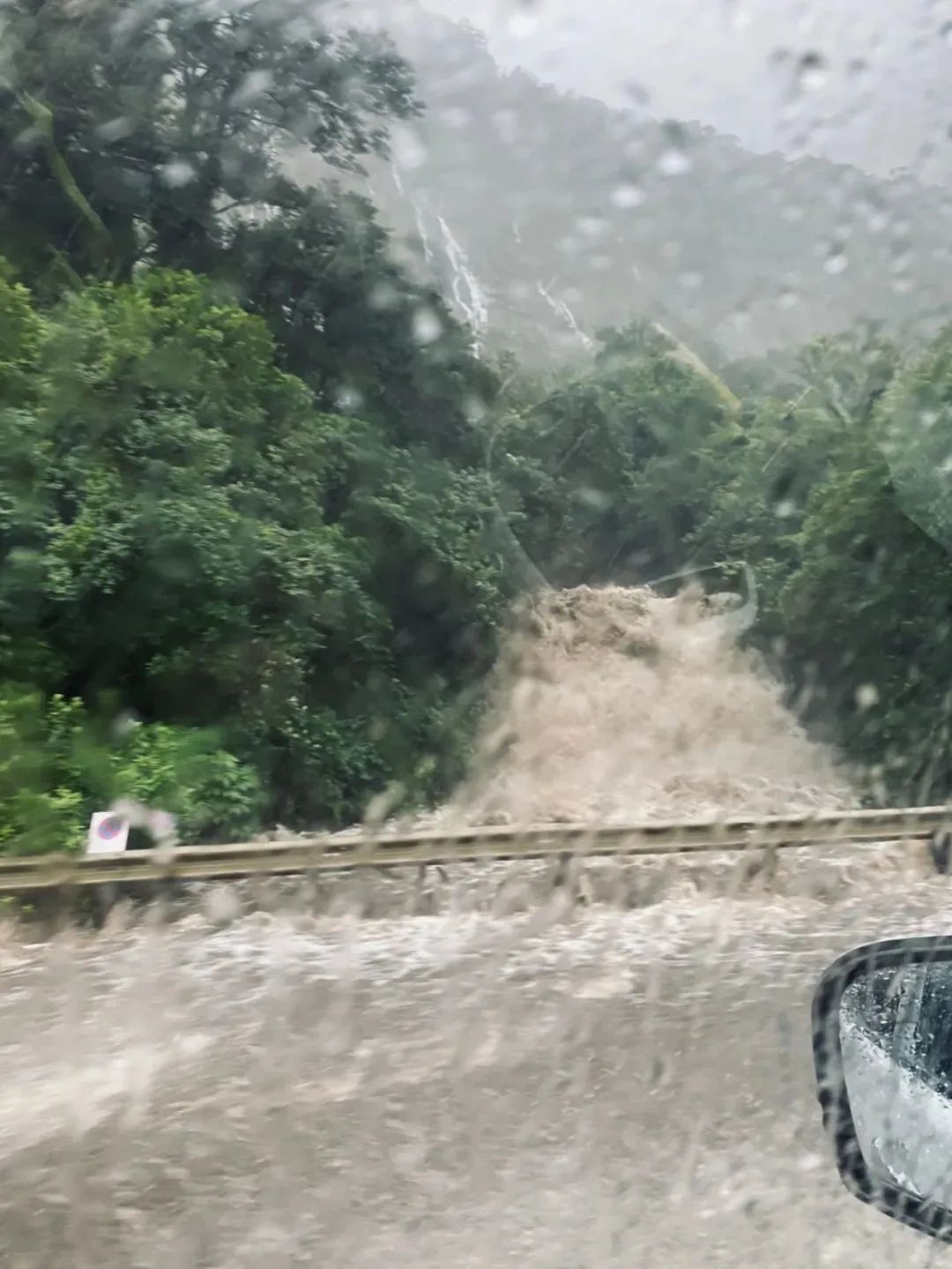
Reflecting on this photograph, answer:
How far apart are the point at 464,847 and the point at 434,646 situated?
109cm

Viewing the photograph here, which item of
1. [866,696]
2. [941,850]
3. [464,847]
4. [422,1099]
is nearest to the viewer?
[422,1099]

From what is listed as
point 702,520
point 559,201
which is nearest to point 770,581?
point 702,520

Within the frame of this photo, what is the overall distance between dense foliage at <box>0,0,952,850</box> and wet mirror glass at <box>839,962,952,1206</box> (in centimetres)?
248

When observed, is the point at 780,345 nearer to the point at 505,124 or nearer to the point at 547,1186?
the point at 505,124

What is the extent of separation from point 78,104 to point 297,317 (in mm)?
1308

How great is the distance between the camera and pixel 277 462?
5117 millimetres

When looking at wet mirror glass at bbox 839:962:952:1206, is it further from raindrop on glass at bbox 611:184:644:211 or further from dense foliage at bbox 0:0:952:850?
raindrop on glass at bbox 611:184:644:211

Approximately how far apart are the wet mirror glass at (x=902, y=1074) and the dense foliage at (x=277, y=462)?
8.14ft

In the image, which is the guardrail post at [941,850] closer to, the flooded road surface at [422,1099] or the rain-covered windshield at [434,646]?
the rain-covered windshield at [434,646]

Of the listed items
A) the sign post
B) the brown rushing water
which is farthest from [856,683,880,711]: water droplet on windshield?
the sign post

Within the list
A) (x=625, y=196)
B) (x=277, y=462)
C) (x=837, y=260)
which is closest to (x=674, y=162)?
(x=625, y=196)

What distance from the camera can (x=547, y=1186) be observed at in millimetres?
2918

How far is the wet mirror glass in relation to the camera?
2.63 metres

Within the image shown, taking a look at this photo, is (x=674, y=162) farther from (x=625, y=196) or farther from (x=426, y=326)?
(x=426, y=326)
